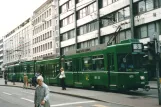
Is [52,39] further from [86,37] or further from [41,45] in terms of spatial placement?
[86,37]

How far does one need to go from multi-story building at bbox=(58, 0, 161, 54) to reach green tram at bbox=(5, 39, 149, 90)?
269cm

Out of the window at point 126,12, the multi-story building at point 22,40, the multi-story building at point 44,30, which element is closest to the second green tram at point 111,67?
the window at point 126,12

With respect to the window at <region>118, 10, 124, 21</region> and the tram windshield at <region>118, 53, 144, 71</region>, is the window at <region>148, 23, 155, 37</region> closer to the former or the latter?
the window at <region>118, 10, 124, 21</region>

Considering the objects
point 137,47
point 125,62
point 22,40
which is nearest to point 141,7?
point 137,47

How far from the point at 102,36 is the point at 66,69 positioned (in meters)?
21.6

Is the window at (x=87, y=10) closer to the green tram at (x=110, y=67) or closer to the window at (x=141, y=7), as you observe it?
the window at (x=141, y=7)

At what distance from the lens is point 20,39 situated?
351 feet

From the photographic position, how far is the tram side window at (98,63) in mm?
22395

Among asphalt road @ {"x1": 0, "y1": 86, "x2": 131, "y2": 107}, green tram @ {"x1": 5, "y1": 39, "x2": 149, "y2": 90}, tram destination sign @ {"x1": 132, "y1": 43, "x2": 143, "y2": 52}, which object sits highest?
tram destination sign @ {"x1": 132, "y1": 43, "x2": 143, "y2": 52}

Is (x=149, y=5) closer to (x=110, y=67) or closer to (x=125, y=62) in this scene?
(x=110, y=67)

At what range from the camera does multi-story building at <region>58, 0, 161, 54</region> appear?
3769cm

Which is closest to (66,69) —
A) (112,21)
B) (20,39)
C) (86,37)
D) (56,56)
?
(56,56)

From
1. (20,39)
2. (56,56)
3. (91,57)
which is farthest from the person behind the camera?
(20,39)

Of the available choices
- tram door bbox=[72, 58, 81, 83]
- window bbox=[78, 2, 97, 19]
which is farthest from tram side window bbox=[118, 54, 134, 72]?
window bbox=[78, 2, 97, 19]
